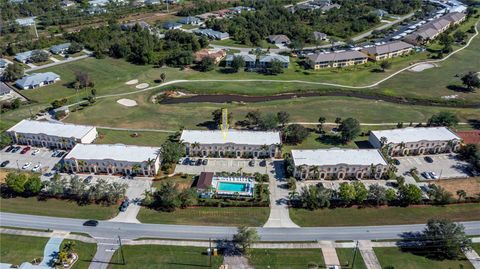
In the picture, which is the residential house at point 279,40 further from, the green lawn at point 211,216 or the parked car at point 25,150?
the parked car at point 25,150

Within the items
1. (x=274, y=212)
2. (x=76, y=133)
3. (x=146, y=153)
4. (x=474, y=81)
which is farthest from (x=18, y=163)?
(x=474, y=81)

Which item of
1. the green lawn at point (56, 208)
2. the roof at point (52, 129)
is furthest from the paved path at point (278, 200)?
the roof at point (52, 129)

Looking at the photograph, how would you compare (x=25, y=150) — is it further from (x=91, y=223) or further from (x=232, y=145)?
(x=232, y=145)

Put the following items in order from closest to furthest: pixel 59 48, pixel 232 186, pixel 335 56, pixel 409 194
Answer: pixel 409 194
pixel 232 186
pixel 335 56
pixel 59 48

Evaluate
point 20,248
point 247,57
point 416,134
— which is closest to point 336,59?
point 247,57

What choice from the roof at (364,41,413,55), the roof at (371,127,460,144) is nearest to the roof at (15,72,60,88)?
the roof at (371,127,460,144)

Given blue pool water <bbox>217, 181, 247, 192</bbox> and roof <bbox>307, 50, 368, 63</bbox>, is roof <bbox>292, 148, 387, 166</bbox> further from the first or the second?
roof <bbox>307, 50, 368, 63</bbox>

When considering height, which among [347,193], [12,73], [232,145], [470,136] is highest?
[12,73]

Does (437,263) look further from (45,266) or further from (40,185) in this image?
(40,185)
